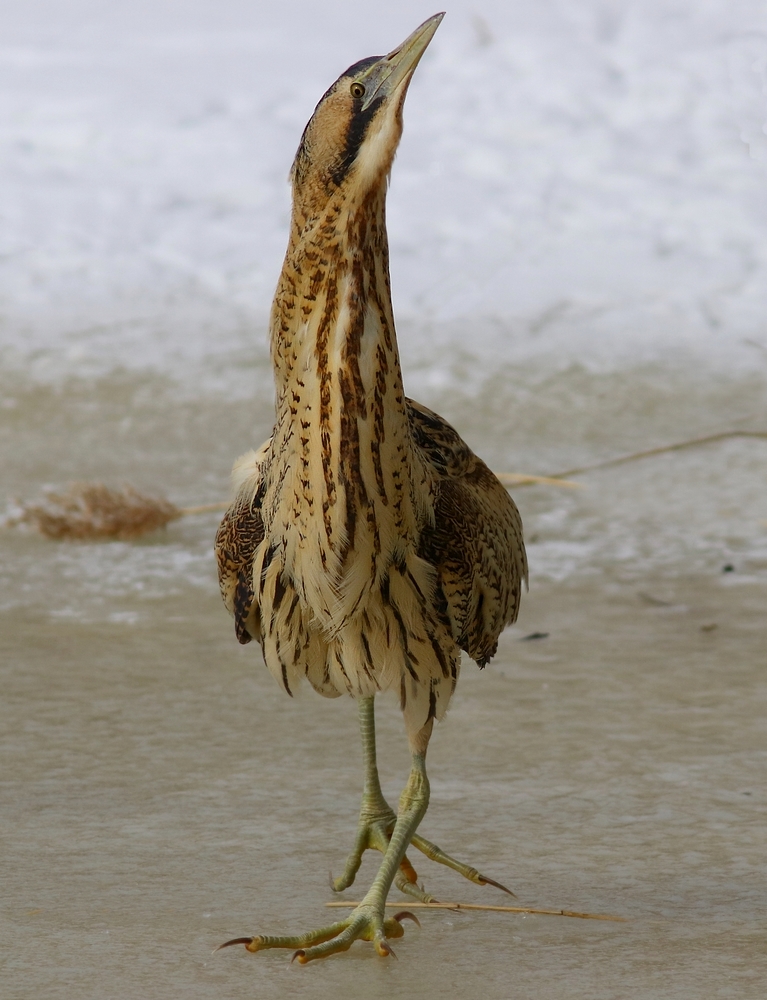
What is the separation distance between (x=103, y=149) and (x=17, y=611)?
21.6 ft

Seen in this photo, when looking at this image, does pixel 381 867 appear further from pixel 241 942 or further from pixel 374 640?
pixel 374 640

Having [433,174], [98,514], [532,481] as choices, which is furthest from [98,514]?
[433,174]

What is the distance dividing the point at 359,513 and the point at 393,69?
82 cm

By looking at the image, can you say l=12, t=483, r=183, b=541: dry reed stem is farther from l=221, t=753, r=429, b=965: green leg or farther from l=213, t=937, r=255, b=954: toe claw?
l=213, t=937, r=255, b=954: toe claw

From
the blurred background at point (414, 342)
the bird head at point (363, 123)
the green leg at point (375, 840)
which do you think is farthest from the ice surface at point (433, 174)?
the bird head at point (363, 123)

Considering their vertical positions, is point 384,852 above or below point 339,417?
below

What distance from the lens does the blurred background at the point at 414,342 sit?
13.2ft

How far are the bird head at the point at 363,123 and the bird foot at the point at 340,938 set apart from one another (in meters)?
1.37

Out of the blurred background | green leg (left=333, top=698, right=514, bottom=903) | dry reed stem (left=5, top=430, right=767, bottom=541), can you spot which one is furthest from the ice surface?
green leg (left=333, top=698, right=514, bottom=903)

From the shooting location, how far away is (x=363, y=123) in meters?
2.73

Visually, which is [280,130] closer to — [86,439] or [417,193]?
[417,193]

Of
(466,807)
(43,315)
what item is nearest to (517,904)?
(466,807)

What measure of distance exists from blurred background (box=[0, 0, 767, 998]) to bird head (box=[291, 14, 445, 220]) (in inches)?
57.6

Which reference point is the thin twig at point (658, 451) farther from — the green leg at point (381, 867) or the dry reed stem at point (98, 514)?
the green leg at point (381, 867)
